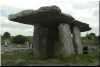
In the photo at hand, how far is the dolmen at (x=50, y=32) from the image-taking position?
14320 millimetres

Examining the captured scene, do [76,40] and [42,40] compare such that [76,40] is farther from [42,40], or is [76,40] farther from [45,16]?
[45,16]

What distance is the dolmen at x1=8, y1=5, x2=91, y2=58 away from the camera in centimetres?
1432

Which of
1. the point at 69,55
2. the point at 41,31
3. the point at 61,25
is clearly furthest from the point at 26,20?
the point at 69,55

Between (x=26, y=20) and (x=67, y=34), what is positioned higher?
(x=26, y=20)

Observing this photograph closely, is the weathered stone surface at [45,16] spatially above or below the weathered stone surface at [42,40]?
above

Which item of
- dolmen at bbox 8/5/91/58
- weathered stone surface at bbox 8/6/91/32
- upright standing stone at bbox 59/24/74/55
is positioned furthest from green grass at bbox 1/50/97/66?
weathered stone surface at bbox 8/6/91/32

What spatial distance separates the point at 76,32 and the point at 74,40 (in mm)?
764

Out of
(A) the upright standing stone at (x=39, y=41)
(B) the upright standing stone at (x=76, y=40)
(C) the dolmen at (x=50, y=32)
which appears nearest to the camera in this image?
(C) the dolmen at (x=50, y=32)

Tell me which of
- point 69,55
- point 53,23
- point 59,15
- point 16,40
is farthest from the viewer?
point 16,40

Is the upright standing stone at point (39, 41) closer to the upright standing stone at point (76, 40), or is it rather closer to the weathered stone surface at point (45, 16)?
the weathered stone surface at point (45, 16)

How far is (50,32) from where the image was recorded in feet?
54.4

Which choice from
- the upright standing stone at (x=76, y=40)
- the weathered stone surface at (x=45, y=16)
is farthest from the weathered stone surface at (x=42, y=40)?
the upright standing stone at (x=76, y=40)

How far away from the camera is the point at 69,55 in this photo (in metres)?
15.0

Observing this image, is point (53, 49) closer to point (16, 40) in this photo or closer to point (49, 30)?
point (49, 30)
